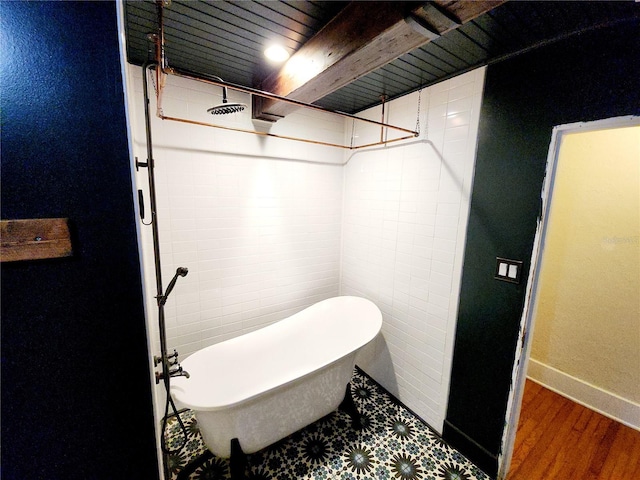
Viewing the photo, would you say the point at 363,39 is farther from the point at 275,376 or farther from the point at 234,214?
→ the point at 275,376

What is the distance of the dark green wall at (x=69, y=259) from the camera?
0.64 metres

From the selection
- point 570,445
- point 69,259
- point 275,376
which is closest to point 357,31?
point 69,259

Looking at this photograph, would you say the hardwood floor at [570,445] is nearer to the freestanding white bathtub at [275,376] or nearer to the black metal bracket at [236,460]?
the freestanding white bathtub at [275,376]

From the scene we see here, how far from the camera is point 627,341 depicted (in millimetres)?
1892

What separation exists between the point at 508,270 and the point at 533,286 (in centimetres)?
13

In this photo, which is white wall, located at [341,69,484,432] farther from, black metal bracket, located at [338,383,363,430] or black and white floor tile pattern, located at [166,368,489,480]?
black metal bracket, located at [338,383,363,430]

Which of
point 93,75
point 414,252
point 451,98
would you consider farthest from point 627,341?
point 93,75

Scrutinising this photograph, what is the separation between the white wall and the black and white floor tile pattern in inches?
7.8

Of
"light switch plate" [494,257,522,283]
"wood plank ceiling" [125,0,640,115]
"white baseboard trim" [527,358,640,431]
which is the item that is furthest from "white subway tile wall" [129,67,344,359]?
"white baseboard trim" [527,358,640,431]

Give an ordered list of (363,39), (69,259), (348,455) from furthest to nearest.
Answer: (348,455) → (363,39) → (69,259)

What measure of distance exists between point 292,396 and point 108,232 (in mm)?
1330

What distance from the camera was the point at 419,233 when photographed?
1.93m

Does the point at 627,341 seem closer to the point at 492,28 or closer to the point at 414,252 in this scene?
the point at 414,252

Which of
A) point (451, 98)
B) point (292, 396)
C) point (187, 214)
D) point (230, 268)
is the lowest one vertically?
point (292, 396)
